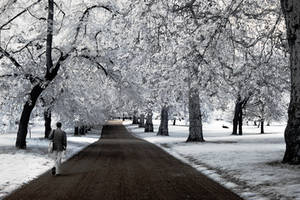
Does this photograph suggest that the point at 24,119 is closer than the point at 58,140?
No

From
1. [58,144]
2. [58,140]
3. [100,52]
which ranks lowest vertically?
[58,144]

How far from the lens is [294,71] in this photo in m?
12.9

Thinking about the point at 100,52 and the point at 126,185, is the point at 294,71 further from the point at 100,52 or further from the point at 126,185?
the point at 100,52

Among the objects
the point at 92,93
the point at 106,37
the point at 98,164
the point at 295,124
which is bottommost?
the point at 98,164

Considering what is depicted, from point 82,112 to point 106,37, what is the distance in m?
13.8

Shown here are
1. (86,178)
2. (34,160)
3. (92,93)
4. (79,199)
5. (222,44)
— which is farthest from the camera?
(92,93)

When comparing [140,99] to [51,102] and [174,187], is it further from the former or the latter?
[174,187]

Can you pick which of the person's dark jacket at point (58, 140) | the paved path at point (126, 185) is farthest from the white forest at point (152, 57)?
the person's dark jacket at point (58, 140)

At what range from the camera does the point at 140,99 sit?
25969mm

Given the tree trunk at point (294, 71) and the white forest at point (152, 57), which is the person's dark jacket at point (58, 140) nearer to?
the white forest at point (152, 57)

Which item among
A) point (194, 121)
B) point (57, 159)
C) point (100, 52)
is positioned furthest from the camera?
point (194, 121)

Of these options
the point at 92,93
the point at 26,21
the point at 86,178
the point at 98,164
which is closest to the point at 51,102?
the point at 92,93

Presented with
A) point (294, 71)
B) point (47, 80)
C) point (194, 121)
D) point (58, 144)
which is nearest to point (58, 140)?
point (58, 144)

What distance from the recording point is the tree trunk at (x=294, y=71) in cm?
1263
